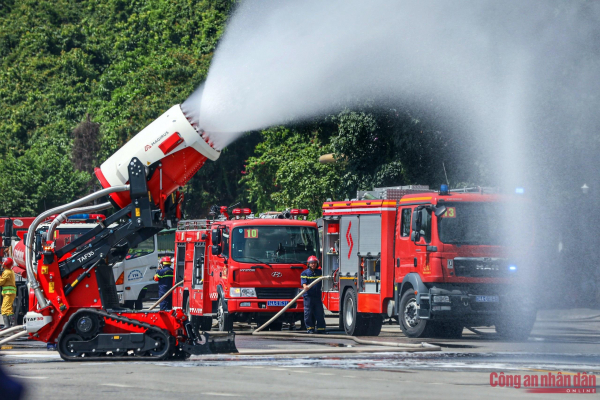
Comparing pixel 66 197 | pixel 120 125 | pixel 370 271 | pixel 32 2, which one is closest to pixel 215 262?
pixel 370 271

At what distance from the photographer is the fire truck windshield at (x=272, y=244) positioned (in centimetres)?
2073

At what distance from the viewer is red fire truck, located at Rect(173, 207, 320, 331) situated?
67.2 feet

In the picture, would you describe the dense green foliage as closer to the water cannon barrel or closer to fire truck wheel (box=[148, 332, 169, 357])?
the water cannon barrel

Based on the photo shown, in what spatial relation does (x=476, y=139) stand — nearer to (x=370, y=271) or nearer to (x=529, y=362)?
(x=370, y=271)

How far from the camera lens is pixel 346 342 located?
17.7 m

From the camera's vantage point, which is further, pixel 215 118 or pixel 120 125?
pixel 120 125

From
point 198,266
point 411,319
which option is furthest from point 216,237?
point 411,319

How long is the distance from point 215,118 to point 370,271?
6.76m

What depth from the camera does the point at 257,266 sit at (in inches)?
810

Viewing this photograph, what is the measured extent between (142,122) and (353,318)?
29.5 m

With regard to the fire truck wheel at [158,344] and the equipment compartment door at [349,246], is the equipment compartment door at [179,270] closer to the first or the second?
the equipment compartment door at [349,246]

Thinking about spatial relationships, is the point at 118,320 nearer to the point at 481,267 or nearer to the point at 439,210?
the point at 439,210

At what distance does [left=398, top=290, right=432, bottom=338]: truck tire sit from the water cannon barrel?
5.74 m

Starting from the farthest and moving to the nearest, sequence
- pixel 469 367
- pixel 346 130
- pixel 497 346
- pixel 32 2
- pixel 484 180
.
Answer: pixel 32 2
pixel 346 130
pixel 484 180
pixel 497 346
pixel 469 367
